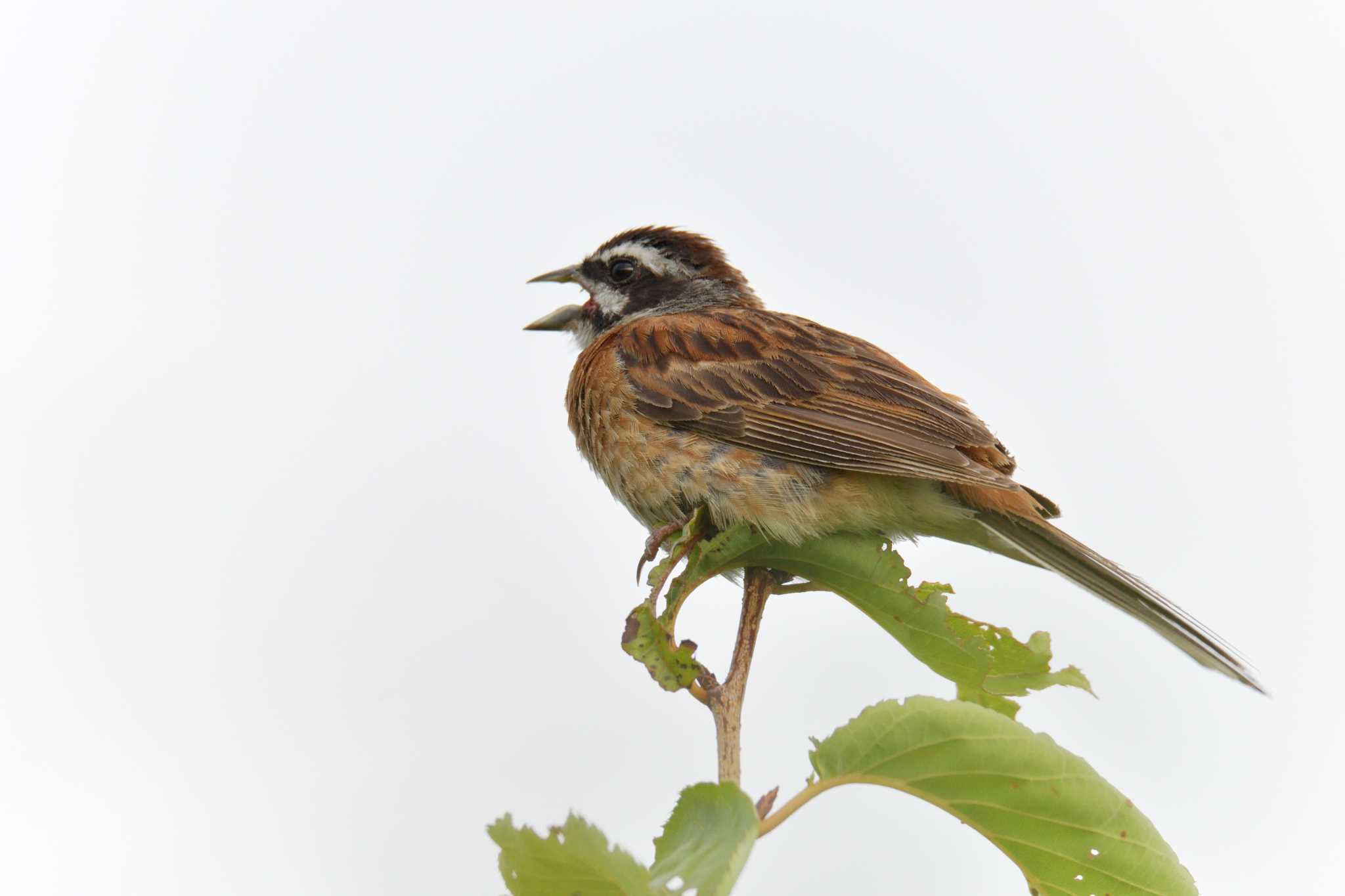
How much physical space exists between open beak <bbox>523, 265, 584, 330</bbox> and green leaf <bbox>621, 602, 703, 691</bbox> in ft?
12.2

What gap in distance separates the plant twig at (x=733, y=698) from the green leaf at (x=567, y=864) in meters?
0.45

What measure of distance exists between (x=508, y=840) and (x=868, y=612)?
4.28ft

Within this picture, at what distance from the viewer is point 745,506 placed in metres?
4.54

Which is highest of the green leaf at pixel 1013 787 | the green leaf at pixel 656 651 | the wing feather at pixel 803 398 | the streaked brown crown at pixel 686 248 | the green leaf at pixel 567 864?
the streaked brown crown at pixel 686 248

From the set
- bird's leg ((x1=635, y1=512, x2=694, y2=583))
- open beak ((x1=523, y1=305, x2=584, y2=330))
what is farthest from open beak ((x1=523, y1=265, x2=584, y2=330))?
bird's leg ((x1=635, y1=512, x2=694, y2=583))

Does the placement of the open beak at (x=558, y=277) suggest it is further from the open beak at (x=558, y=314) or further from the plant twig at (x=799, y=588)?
the plant twig at (x=799, y=588)

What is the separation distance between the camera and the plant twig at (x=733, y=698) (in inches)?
104

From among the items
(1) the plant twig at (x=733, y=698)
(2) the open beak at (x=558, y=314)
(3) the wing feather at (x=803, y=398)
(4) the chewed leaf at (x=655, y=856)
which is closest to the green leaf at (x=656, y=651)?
(1) the plant twig at (x=733, y=698)

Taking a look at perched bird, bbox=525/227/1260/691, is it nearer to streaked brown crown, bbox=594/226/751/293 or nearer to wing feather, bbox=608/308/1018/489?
wing feather, bbox=608/308/1018/489

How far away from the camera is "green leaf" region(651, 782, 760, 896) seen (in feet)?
6.46

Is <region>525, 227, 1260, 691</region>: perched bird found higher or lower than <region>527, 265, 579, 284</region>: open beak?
lower

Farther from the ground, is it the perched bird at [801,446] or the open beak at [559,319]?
the open beak at [559,319]

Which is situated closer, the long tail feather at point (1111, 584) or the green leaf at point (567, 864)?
the green leaf at point (567, 864)

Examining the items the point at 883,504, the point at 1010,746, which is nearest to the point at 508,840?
the point at 1010,746
